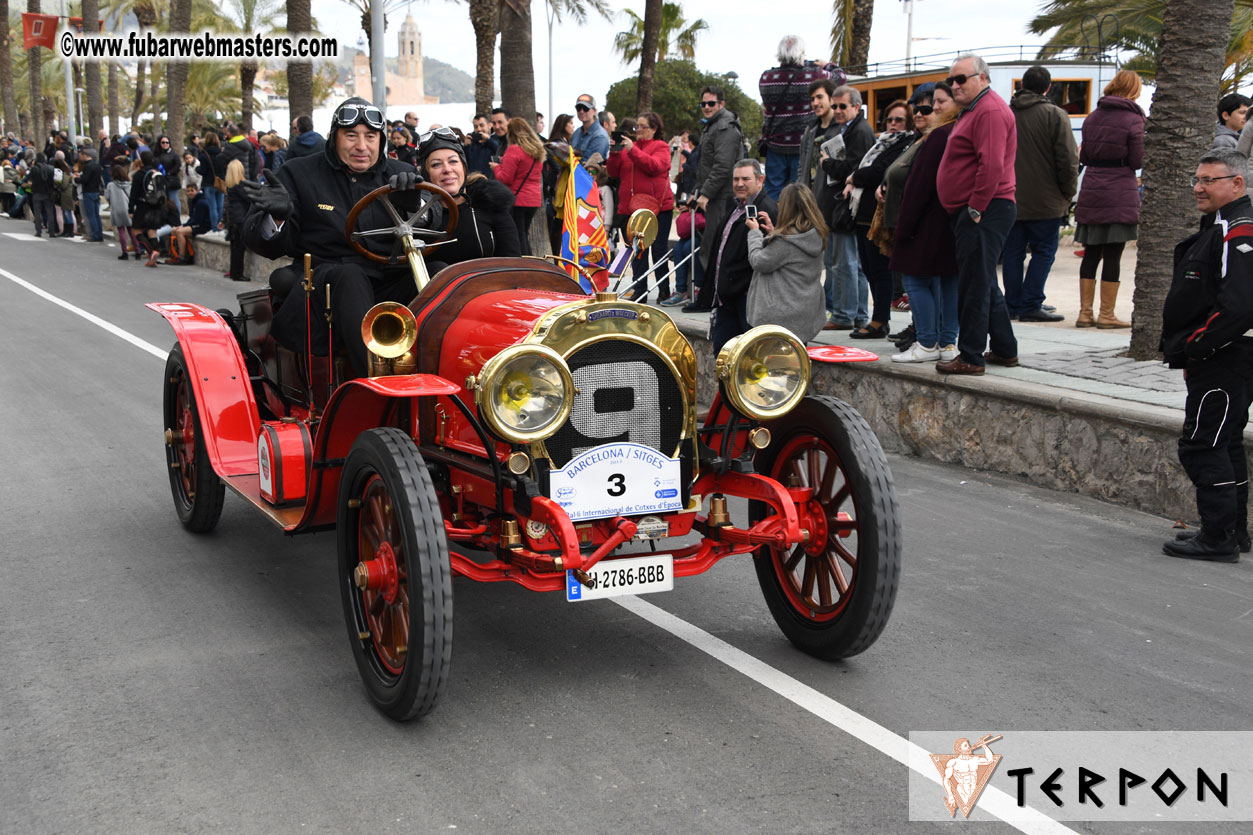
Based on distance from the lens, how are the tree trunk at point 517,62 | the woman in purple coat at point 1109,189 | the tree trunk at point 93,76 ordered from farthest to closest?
the tree trunk at point 93,76, the tree trunk at point 517,62, the woman in purple coat at point 1109,189

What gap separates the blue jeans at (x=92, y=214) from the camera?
24891mm

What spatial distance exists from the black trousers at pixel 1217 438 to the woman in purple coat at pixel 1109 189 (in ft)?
14.0

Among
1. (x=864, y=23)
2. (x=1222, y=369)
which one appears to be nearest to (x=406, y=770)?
(x=1222, y=369)

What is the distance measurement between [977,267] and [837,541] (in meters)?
4.05

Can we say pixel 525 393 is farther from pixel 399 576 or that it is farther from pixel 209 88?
pixel 209 88

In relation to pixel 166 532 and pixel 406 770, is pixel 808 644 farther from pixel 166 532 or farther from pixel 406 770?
pixel 166 532

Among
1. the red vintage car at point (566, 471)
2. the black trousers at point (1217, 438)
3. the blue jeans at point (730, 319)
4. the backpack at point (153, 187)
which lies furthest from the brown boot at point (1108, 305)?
the backpack at point (153, 187)

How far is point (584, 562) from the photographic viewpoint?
389 centimetres

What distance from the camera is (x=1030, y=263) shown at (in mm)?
10328

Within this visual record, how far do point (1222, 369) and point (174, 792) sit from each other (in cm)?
480

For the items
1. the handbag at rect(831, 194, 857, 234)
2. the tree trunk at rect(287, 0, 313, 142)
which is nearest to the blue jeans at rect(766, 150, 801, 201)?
the handbag at rect(831, 194, 857, 234)

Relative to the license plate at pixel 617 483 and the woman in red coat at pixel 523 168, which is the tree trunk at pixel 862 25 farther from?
the license plate at pixel 617 483

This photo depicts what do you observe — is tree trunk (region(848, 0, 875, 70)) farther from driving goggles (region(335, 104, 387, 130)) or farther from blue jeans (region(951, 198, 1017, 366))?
driving goggles (region(335, 104, 387, 130))

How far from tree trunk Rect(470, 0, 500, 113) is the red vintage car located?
1589cm
